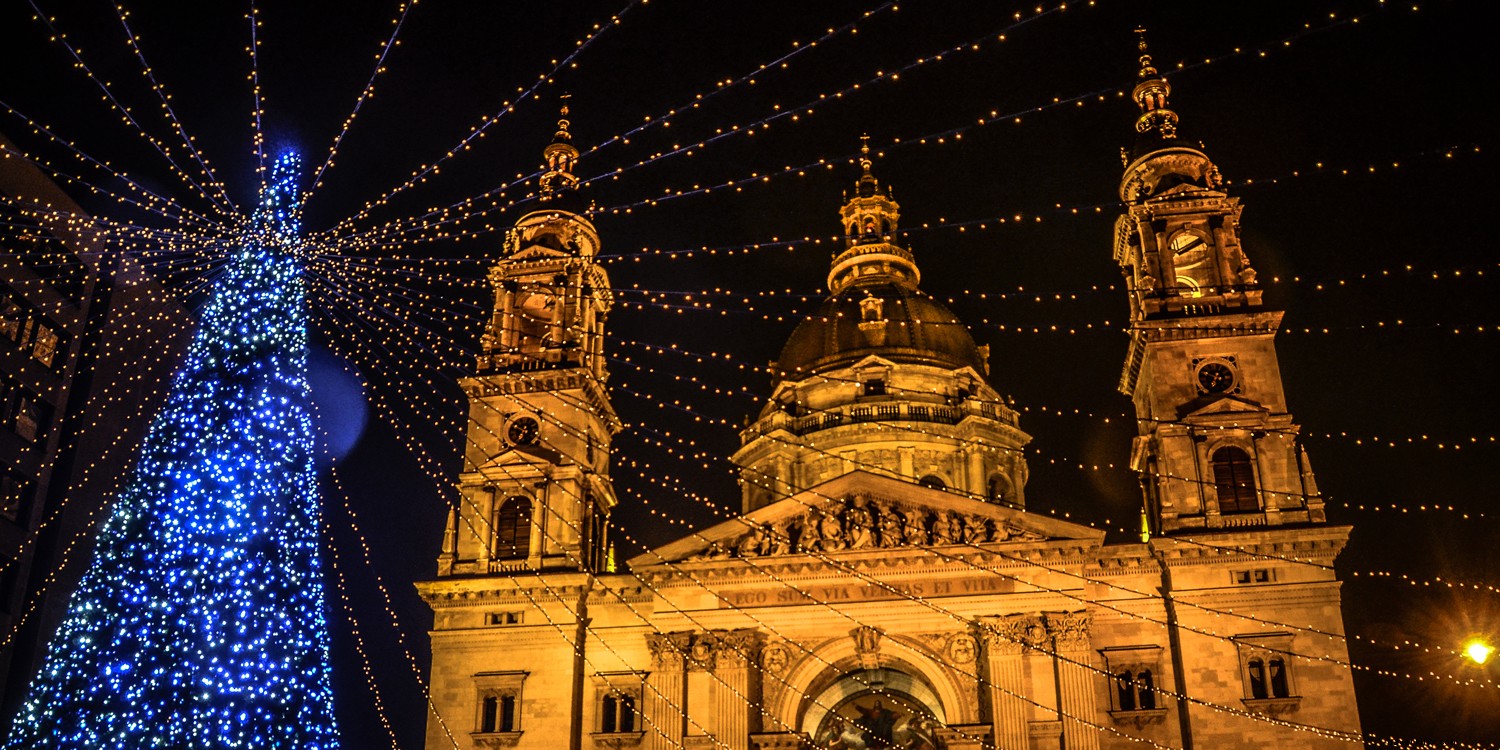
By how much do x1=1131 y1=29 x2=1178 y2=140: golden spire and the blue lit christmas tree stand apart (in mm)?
26559

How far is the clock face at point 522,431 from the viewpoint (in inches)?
1529

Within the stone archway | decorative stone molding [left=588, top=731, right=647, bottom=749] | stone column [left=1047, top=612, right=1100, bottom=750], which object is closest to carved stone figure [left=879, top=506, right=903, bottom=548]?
the stone archway

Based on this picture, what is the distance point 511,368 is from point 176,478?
59.3ft

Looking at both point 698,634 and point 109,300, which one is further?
point 109,300

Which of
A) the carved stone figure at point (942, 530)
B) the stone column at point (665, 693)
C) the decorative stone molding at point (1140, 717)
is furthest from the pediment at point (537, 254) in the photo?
the decorative stone molding at point (1140, 717)

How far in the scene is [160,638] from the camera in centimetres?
2075

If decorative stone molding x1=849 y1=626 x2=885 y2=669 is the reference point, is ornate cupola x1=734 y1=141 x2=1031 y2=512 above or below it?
above

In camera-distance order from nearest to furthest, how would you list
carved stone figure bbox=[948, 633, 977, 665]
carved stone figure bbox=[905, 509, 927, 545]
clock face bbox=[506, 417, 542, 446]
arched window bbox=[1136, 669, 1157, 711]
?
1. arched window bbox=[1136, 669, 1157, 711]
2. carved stone figure bbox=[948, 633, 977, 665]
3. carved stone figure bbox=[905, 509, 927, 545]
4. clock face bbox=[506, 417, 542, 446]

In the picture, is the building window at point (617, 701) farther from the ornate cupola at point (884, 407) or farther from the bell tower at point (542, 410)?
the ornate cupola at point (884, 407)

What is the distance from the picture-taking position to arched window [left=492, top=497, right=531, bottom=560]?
123 ft

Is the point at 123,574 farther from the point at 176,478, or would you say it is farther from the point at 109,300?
the point at 109,300

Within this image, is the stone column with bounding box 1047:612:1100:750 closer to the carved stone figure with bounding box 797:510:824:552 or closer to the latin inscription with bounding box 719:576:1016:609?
the latin inscription with bounding box 719:576:1016:609

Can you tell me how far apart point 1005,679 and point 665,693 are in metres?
8.74

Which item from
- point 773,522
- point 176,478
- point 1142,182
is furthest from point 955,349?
point 176,478
